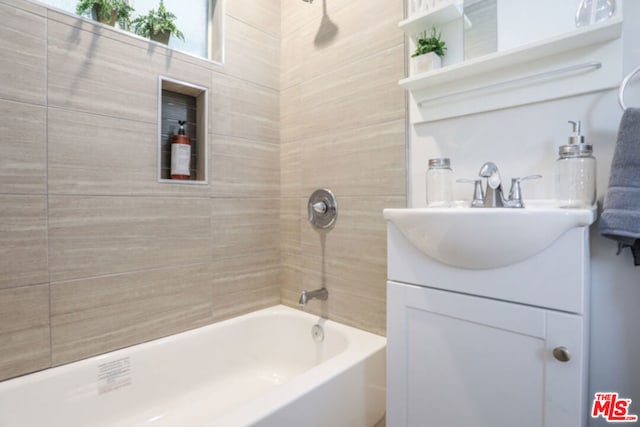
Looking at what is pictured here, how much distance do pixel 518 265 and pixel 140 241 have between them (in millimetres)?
1397

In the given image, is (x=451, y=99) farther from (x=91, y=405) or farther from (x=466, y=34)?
(x=91, y=405)

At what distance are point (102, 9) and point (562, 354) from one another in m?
1.91

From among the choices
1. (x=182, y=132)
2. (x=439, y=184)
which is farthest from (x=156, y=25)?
(x=439, y=184)

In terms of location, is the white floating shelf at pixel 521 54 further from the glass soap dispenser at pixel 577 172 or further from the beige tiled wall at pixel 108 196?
the beige tiled wall at pixel 108 196

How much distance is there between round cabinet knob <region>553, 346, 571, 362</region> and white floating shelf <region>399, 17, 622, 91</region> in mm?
847

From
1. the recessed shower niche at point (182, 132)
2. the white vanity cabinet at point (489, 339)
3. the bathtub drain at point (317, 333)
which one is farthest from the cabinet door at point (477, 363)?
the recessed shower niche at point (182, 132)

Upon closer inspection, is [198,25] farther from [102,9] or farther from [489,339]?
[489,339]

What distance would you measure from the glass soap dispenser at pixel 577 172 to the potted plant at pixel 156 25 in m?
1.60

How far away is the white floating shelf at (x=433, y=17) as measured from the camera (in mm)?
1242

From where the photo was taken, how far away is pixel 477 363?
944 mm

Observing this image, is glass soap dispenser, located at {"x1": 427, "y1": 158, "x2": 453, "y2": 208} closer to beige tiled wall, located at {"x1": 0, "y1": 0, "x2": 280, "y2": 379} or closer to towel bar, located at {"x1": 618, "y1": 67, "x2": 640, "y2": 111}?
towel bar, located at {"x1": 618, "y1": 67, "x2": 640, "y2": 111}

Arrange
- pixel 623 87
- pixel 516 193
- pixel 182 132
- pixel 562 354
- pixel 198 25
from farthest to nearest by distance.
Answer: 1. pixel 198 25
2. pixel 182 132
3. pixel 516 193
4. pixel 623 87
5. pixel 562 354

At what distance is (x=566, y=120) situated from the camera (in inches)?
41.4
